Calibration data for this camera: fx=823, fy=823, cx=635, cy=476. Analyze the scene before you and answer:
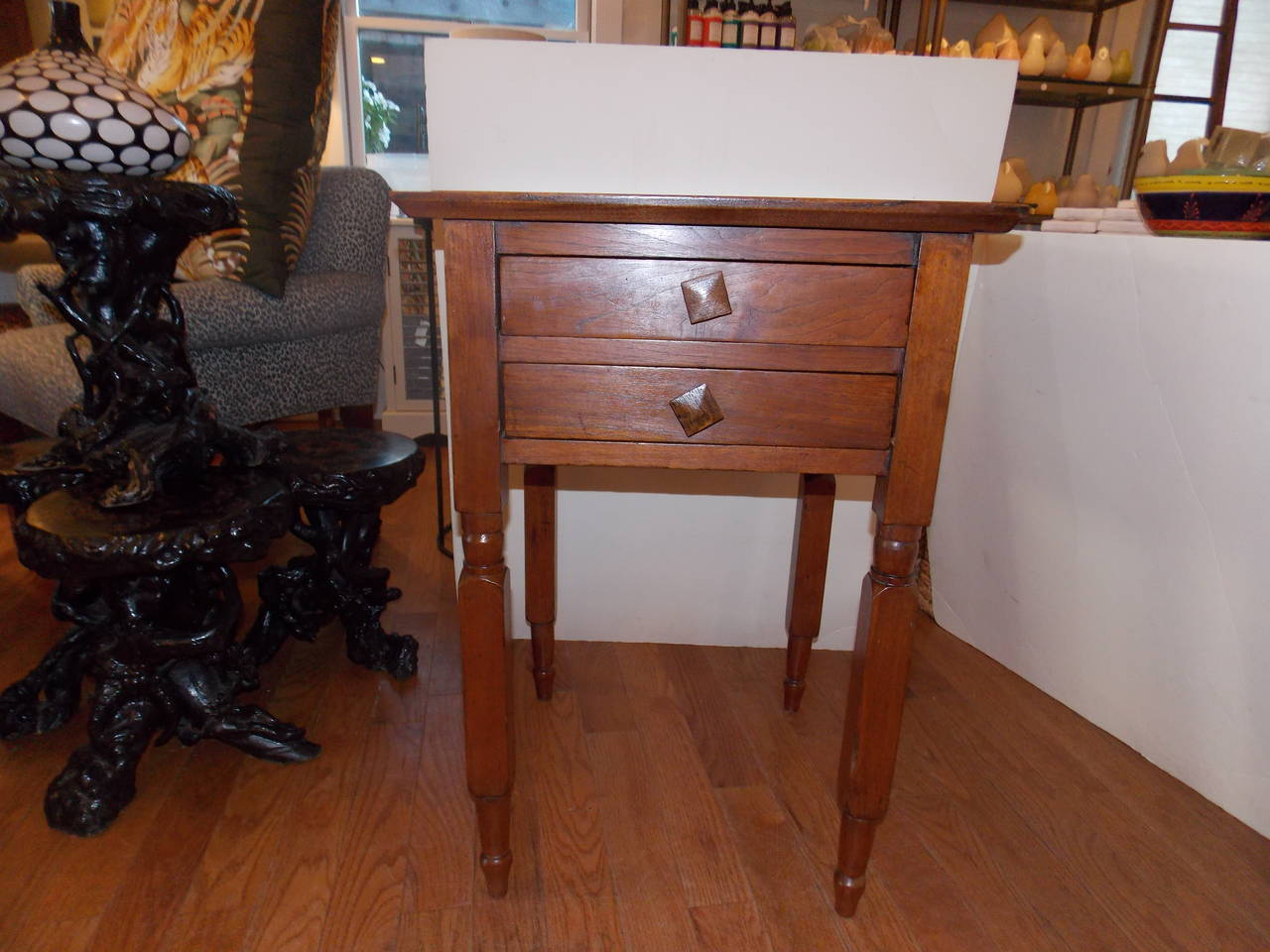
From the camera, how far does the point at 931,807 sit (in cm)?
111

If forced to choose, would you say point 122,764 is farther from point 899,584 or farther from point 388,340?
point 388,340

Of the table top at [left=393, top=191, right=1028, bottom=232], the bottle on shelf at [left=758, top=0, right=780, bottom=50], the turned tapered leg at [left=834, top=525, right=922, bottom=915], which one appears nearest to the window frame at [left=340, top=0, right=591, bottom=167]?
the bottle on shelf at [left=758, top=0, right=780, bottom=50]

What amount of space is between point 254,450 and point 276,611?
38 cm

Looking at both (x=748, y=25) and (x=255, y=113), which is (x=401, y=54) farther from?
(x=255, y=113)

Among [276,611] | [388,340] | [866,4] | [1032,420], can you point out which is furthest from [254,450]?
[866,4]

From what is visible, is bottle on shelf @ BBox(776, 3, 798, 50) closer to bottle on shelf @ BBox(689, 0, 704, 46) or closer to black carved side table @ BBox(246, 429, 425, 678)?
bottle on shelf @ BBox(689, 0, 704, 46)

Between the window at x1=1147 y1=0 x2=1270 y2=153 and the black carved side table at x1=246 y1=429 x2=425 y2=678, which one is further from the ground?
the window at x1=1147 y1=0 x2=1270 y2=153

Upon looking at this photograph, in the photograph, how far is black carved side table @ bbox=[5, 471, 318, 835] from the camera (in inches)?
37.5

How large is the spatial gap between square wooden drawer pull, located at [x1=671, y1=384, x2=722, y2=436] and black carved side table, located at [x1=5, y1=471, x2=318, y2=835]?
1.93ft

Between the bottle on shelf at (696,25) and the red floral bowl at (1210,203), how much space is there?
1.87 metres

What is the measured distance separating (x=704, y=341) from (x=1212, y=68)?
148 inches

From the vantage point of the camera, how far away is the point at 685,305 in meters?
0.76

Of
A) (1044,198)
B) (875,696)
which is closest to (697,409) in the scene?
(875,696)

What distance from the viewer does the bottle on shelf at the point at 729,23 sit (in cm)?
265
